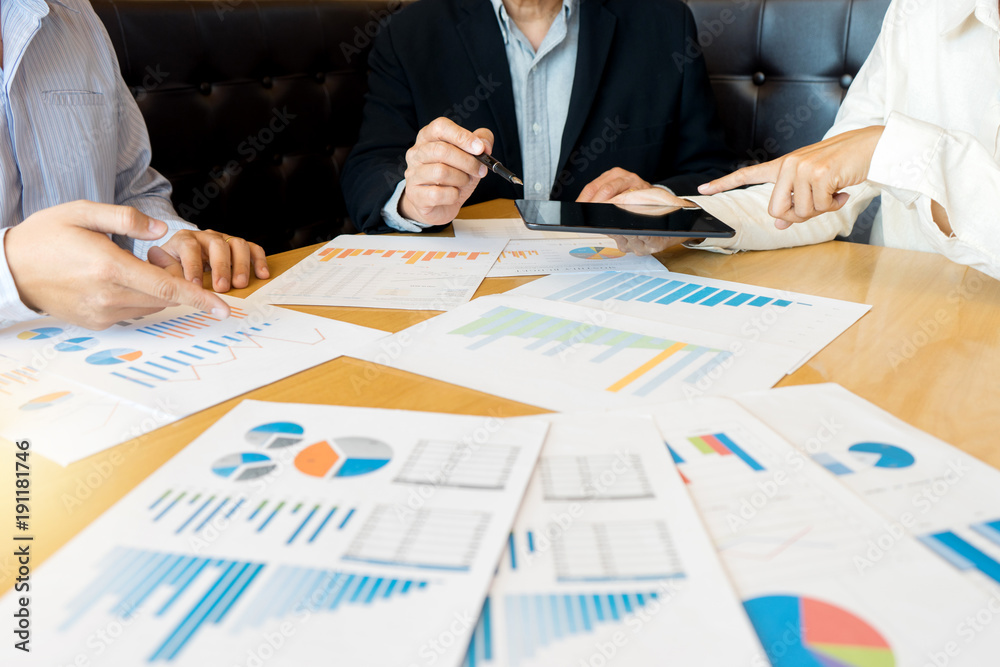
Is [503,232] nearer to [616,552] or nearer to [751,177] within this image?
[751,177]

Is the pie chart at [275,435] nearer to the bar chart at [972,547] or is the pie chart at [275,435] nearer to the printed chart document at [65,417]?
the printed chart document at [65,417]

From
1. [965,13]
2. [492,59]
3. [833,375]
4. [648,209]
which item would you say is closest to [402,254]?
[648,209]

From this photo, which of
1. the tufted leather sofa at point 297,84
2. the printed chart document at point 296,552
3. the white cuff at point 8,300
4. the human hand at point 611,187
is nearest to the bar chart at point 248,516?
the printed chart document at point 296,552

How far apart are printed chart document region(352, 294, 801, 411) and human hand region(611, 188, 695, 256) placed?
8.2 inches

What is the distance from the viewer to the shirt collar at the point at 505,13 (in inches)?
50.2

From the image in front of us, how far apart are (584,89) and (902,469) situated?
3.45 feet

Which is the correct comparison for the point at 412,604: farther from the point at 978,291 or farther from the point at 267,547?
the point at 978,291

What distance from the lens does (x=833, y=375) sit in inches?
20.0

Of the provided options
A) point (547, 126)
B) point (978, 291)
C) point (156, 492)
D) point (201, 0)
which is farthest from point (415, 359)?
point (201, 0)

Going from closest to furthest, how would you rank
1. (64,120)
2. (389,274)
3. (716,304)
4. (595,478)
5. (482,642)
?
(482,642), (595,478), (716,304), (389,274), (64,120)

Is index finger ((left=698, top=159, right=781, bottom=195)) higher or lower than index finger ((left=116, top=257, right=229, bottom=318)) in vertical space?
higher

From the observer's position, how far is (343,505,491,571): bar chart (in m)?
0.31

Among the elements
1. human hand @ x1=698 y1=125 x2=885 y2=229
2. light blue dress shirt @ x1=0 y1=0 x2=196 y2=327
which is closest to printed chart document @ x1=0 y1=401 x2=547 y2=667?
human hand @ x1=698 y1=125 x2=885 y2=229

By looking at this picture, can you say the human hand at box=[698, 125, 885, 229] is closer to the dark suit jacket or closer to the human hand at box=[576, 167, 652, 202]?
the human hand at box=[576, 167, 652, 202]
